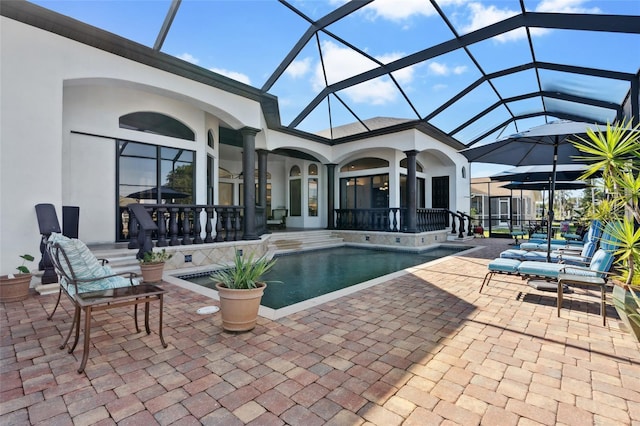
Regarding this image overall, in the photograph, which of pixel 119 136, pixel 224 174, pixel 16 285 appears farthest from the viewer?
pixel 224 174

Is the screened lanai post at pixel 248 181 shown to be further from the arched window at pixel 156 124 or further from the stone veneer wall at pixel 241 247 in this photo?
the arched window at pixel 156 124

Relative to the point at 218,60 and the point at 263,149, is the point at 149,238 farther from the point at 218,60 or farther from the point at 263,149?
the point at 263,149

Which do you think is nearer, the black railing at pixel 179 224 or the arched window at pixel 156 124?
the black railing at pixel 179 224

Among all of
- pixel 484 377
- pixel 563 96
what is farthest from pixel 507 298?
pixel 563 96

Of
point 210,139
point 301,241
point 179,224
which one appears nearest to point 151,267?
point 179,224

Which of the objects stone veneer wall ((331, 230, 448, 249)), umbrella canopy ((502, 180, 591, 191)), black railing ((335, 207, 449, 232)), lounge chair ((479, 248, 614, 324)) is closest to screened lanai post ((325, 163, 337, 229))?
black railing ((335, 207, 449, 232))

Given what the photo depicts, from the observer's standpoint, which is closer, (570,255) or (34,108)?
(34,108)

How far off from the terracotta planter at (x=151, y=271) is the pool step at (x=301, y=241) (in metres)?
4.01

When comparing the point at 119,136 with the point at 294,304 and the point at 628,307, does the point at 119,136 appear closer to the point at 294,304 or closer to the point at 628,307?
the point at 294,304

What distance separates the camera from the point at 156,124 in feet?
25.4

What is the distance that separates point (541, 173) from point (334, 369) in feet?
33.7

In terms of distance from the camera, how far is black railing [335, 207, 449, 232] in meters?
11.4

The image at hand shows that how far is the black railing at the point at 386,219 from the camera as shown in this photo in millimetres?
11375

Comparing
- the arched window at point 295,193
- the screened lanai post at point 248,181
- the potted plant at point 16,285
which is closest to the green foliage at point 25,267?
the potted plant at point 16,285
